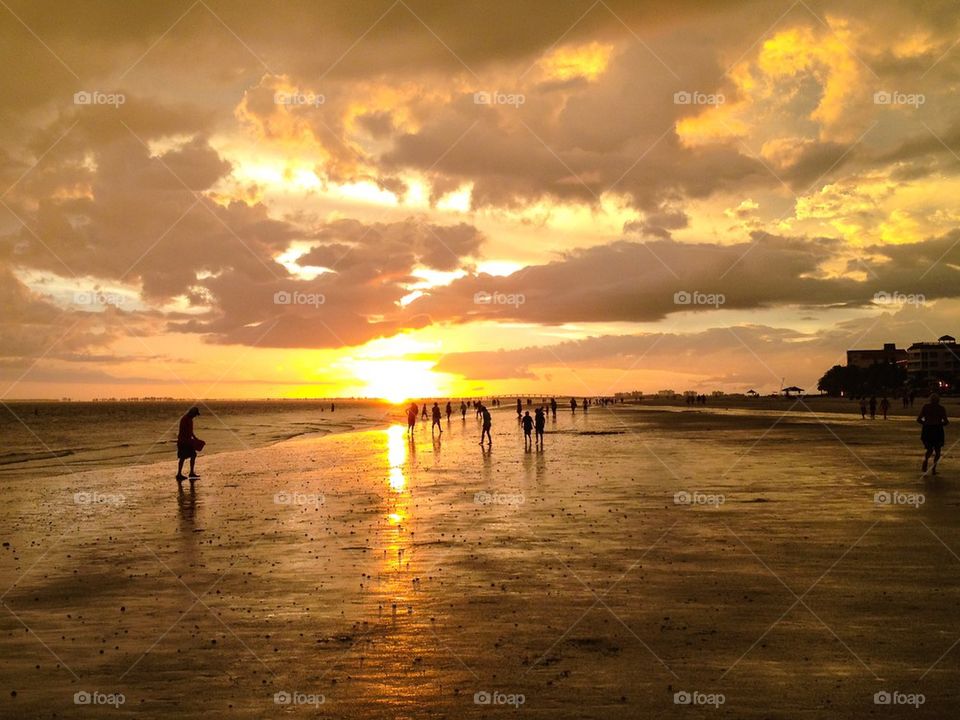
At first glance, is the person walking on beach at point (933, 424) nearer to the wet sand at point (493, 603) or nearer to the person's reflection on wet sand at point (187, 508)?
the wet sand at point (493, 603)

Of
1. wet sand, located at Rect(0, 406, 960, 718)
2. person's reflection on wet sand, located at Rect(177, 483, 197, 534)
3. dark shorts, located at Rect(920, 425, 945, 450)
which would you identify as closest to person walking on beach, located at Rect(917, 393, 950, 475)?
dark shorts, located at Rect(920, 425, 945, 450)

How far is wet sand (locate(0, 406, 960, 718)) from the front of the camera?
303 inches

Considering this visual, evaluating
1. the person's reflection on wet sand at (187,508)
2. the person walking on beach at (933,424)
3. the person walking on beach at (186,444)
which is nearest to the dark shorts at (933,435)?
the person walking on beach at (933,424)

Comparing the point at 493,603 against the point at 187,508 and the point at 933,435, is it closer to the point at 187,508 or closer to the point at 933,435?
the point at 187,508

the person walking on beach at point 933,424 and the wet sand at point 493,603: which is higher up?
the person walking on beach at point 933,424

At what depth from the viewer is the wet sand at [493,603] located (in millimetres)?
7691

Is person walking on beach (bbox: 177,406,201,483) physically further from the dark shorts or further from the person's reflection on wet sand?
the dark shorts

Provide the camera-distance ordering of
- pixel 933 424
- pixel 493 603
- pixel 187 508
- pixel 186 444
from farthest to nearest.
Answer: pixel 186 444
pixel 933 424
pixel 187 508
pixel 493 603

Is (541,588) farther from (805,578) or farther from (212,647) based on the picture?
(212,647)

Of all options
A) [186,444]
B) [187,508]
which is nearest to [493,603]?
[187,508]

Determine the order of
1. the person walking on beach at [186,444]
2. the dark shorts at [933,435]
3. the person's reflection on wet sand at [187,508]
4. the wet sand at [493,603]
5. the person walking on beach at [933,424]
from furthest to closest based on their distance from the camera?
the person walking on beach at [186,444] < the dark shorts at [933,435] < the person walking on beach at [933,424] < the person's reflection on wet sand at [187,508] < the wet sand at [493,603]

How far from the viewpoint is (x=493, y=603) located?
11023 mm

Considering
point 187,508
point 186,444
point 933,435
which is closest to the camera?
point 187,508

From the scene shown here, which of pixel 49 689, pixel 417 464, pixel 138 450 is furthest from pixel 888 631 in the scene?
pixel 138 450
